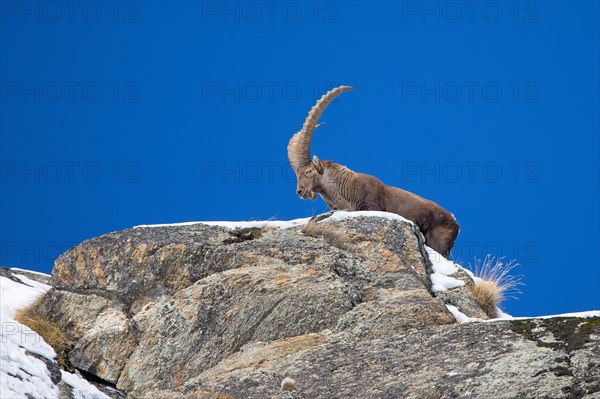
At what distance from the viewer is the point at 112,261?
1120 centimetres

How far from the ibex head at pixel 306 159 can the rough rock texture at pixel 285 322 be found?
4.77 meters

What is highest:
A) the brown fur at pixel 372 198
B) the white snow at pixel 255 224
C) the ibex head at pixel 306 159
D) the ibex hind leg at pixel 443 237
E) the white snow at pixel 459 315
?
the ibex head at pixel 306 159

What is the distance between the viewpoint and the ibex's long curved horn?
642 inches

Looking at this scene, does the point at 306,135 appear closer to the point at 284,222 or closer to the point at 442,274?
the point at 284,222

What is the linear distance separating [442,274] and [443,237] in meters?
3.50

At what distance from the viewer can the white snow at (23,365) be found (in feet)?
27.6

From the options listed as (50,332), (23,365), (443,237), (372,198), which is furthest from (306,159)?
(23,365)

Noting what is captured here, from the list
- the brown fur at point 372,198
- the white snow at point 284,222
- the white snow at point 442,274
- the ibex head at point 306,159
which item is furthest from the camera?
the ibex head at point 306,159

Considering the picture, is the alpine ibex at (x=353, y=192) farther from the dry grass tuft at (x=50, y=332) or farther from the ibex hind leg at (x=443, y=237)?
the dry grass tuft at (x=50, y=332)

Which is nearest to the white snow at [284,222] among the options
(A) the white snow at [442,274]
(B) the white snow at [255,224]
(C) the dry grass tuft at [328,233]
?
(B) the white snow at [255,224]

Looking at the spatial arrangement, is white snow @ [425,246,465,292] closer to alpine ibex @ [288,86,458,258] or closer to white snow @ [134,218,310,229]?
white snow @ [134,218,310,229]

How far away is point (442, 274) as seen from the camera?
11883 millimetres

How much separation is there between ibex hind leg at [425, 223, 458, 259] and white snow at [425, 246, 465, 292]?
2862 mm

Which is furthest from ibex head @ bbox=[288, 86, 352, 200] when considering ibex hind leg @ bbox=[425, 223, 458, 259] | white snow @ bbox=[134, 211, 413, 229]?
white snow @ bbox=[134, 211, 413, 229]
